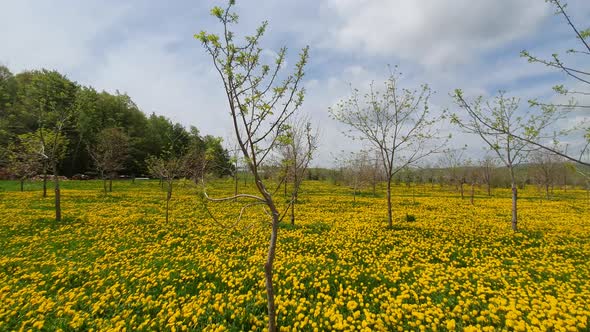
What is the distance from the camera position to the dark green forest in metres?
12.2

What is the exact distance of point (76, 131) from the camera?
100 ft

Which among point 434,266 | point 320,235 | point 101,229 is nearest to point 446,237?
point 434,266

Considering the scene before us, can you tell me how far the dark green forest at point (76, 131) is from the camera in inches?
480

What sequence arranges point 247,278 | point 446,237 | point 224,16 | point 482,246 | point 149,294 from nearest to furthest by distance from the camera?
1. point 224,16
2. point 149,294
3. point 247,278
4. point 482,246
5. point 446,237

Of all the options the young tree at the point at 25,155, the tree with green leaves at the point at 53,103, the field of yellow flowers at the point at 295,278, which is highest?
the tree with green leaves at the point at 53,103

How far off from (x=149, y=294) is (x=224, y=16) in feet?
19.8

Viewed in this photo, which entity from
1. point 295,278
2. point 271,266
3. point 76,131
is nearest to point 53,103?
point 295,278

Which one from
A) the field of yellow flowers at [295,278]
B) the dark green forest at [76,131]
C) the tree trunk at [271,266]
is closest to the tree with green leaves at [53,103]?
the dark green forest at [76,131]

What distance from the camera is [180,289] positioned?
5.76 metres

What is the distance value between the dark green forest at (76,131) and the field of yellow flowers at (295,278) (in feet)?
10.2

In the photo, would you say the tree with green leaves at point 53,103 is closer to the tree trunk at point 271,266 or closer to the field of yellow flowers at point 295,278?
the field of yellow flowers at point 295,278

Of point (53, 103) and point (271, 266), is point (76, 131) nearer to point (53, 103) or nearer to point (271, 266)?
point (53, 103)

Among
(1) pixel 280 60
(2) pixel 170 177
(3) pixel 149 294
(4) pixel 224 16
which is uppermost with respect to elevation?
(4) pixel 224 16

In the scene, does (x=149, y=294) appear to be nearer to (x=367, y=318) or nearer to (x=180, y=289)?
(x=180, y=289)
